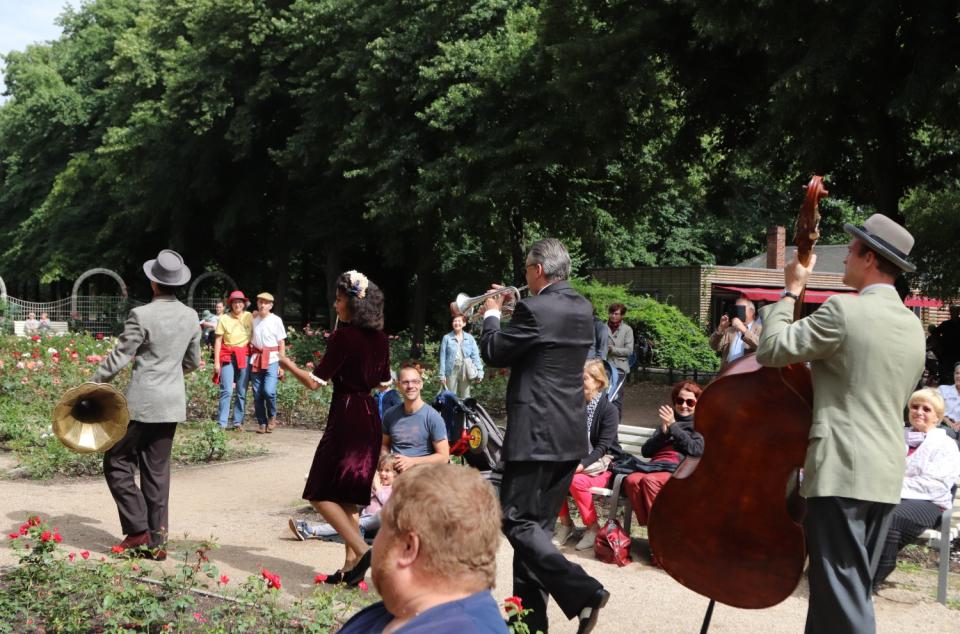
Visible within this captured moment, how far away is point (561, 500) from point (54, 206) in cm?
3729

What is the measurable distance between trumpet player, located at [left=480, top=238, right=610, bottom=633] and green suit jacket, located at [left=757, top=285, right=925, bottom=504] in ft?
3.77

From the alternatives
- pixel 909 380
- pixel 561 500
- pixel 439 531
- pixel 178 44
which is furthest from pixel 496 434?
pixel 178 44

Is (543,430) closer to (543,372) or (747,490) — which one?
(543,372)

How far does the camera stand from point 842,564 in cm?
388

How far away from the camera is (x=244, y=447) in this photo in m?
11.5

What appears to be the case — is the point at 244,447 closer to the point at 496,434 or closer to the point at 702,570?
the point at 496,434

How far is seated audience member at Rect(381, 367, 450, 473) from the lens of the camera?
7.20 m

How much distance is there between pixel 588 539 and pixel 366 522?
1526 mm

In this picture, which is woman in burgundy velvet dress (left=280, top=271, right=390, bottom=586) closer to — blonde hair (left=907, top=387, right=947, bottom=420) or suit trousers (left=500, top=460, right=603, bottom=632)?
suit trousers (left=500, top=460, right=603, bottom=632)

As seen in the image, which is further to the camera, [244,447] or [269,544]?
[244,447]

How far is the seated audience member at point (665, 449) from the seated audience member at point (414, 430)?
51.4 inches

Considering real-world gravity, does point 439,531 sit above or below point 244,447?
above

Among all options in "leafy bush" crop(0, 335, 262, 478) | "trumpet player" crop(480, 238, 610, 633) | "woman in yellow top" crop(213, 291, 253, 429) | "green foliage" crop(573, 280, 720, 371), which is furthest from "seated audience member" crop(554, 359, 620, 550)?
"green foliage" crop(573, 280, 720, 371)

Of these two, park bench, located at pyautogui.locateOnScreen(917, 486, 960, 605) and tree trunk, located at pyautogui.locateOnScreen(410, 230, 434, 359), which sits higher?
tree trunk, located at pyautogui.locateOnScreen(410, 230, 434, 359)
